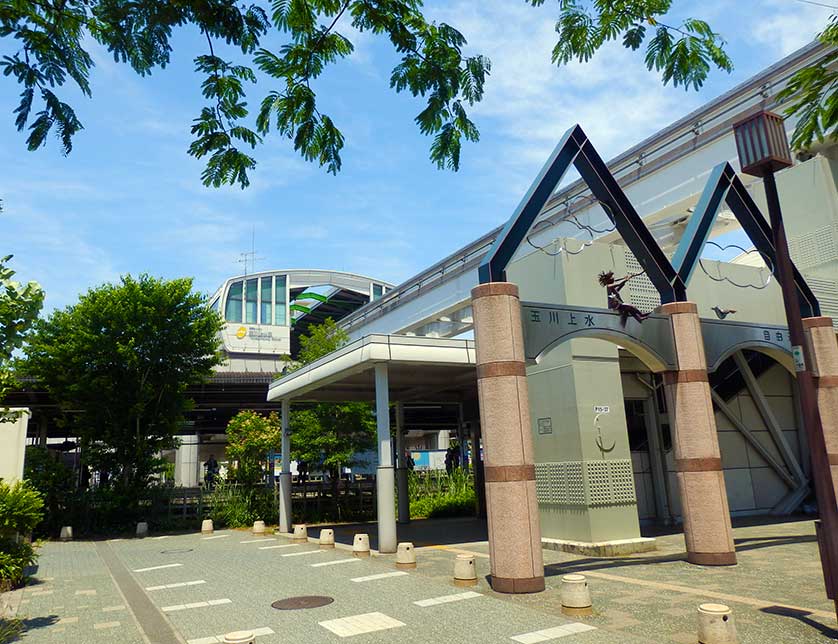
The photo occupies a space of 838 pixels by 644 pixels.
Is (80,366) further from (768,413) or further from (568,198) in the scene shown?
(768,413)

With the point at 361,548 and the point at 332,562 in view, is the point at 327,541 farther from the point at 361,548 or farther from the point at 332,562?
the point at 332,562

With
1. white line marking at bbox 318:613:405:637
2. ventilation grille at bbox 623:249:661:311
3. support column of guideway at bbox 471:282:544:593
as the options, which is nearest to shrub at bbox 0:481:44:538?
white line marking at bbox 318:613:405:637

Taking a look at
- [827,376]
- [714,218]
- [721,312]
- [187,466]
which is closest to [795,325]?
[714,218]

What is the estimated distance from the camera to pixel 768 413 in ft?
60.3

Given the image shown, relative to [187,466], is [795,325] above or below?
above

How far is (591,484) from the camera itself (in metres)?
12.7

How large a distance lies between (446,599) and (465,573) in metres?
1.01

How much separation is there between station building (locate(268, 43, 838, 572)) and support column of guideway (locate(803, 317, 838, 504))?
0.95 metres

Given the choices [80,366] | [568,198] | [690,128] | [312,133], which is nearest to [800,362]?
[312,133]

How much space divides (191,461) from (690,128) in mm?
43770

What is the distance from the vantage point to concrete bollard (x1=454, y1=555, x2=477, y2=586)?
10000mm

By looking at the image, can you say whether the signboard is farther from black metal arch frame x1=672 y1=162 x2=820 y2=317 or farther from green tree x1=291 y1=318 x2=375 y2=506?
green tree x1=291 y1=318 x2=375 y2=506

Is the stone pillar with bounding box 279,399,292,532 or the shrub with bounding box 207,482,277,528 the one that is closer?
the stone pillar with bounding box 279,399,292,532

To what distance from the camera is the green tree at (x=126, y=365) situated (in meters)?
22.2
